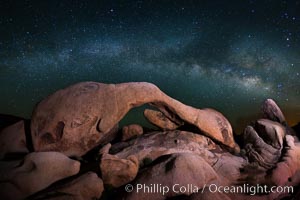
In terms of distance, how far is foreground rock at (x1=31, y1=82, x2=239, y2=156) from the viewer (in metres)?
9.74

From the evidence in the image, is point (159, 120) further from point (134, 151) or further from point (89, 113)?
point (89, 113)

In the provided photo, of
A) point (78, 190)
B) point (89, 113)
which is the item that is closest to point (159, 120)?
point (89, 113)

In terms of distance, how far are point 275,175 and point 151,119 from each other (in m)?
5.50

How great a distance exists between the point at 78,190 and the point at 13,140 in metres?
4.78

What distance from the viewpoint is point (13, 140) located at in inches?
398

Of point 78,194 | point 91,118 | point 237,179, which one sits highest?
point 91,118

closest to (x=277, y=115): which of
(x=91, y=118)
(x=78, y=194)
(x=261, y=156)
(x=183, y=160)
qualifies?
(x=261, y=156)

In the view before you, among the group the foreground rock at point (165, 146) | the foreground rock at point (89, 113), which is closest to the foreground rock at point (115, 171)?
the foreground rock at point (165, 146)

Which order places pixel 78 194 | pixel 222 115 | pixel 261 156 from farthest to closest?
pixel 222 115 < pixel 261 156 < pixel 78 194

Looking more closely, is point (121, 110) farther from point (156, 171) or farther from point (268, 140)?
point (268, 140)

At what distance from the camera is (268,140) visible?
11.0m
